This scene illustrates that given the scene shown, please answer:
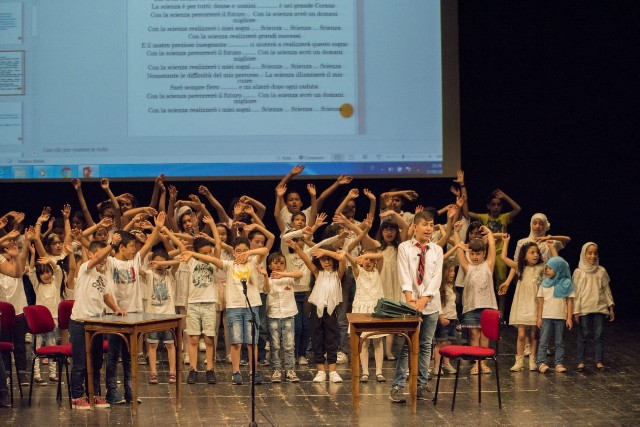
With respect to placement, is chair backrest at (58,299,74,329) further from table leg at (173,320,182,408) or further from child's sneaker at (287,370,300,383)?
child's sneaker at (287,370,300,383)

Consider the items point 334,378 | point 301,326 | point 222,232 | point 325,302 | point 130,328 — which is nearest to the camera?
point 130,328

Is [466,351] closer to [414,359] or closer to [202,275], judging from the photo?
[414,359]

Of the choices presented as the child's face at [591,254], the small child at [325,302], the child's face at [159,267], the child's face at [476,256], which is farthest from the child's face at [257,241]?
the child's face at [591,254]

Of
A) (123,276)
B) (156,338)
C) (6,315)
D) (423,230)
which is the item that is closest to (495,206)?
(423,230)

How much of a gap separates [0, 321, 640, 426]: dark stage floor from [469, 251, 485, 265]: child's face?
3.24 feet

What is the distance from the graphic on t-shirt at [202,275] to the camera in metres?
8.87

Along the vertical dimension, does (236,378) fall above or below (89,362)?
below

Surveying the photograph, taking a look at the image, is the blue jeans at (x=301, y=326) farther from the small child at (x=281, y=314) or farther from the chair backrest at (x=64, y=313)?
the chair backrest at (x=64, y=313)

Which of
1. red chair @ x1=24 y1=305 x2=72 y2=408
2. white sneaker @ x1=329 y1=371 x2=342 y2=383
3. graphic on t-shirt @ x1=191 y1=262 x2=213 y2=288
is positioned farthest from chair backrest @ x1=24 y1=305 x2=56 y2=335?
white sneaker @ x1=329 y1=371 x2=342 y2=383

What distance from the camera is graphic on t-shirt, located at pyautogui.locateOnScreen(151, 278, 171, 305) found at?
8.89m

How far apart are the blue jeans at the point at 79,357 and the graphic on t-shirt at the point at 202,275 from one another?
47.2 inches

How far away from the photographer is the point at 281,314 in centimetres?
885

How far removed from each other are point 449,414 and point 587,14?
629 cm

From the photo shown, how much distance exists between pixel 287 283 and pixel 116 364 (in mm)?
1669
